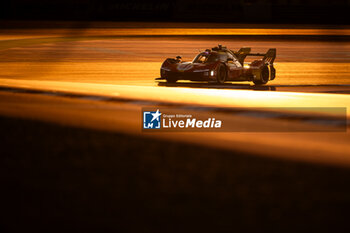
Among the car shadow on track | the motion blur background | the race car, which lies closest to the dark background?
the motion blur background

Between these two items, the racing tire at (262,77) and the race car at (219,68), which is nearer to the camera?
the race car at (219,68)

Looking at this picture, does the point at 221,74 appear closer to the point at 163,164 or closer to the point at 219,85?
the point at 219,85

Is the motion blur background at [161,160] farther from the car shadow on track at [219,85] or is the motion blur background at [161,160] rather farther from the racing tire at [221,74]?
the racing tire at [221,74]

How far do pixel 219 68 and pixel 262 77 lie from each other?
123cm

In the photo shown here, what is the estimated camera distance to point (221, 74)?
15375 mm

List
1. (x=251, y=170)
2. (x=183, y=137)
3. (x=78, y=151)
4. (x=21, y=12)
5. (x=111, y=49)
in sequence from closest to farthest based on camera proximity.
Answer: (x=251, y=170) < (x=78, y=151) < (x=183, y=137) < (x=111, y=49) < (x=21, y=12)

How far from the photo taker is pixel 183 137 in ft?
25.6

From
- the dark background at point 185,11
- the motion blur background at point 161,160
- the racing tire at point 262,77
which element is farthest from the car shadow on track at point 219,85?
the dark background at point 185,11

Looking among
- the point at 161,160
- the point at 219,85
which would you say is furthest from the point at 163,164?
the point at 219,85

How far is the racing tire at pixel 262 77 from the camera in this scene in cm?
1585

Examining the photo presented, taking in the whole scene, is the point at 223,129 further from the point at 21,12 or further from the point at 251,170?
the point at 21,12

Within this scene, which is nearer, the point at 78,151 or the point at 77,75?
the point at 78,151

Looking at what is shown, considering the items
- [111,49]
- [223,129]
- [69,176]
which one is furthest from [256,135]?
[111,49]

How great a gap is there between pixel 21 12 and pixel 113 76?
37587 mm
